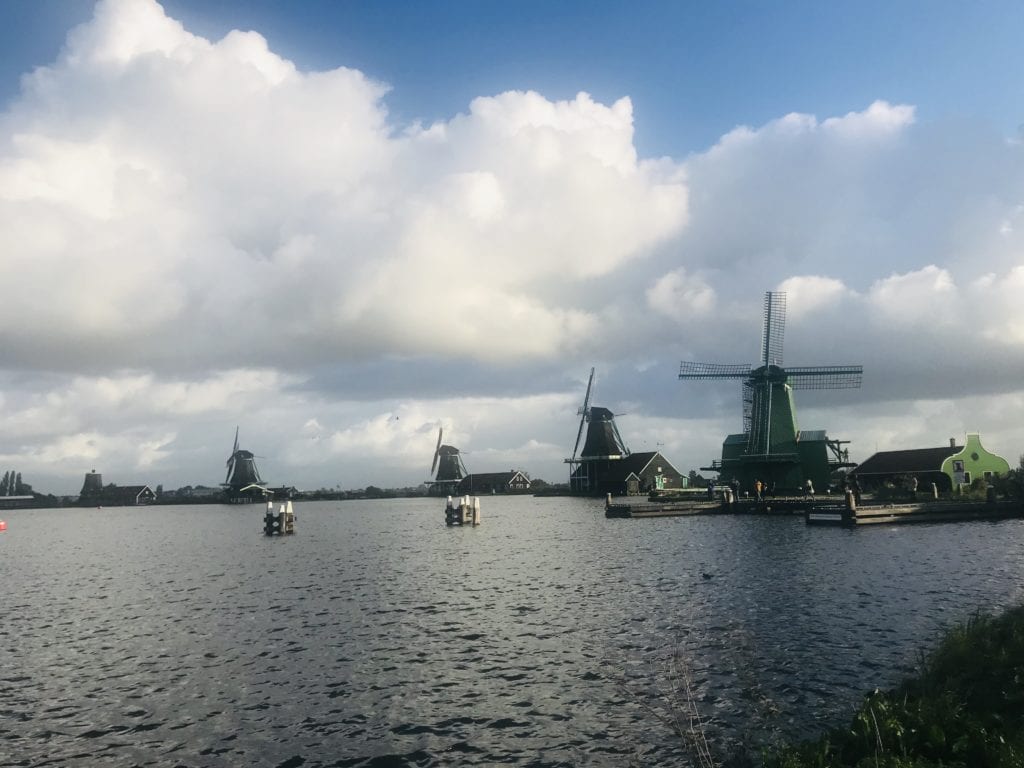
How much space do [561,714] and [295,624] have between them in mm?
11955

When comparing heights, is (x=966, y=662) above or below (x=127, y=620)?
above

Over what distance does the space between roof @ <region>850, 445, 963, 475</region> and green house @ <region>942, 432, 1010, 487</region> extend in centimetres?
66

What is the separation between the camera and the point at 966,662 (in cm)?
1294

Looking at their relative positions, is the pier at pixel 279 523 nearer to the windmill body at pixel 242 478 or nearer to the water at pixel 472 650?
the water at pixel 472 650

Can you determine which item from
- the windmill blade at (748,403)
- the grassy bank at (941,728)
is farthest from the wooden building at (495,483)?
the grassy bank at (941,728)

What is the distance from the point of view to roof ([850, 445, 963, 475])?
6756 centimetres

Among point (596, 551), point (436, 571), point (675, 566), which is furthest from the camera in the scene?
point (596, 551)

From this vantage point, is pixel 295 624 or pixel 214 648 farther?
pixel 295 624

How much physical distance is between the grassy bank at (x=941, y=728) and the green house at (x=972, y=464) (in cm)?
6333

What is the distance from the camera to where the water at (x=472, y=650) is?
1264 cm

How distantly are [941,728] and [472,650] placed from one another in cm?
1157

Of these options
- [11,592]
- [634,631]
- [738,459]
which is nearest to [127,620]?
[11,592]

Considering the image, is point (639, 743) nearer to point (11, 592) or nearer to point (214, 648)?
point (214, 648)

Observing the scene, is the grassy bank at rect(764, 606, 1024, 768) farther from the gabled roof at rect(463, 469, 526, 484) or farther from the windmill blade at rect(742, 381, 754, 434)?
the gabled roof at rect(463, 469, 526, 484)
